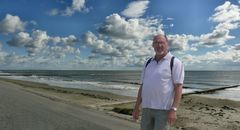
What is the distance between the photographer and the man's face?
184 inches

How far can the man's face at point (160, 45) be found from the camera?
4.68 meters

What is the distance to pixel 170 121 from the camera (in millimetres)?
4566

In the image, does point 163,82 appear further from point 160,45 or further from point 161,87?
point 160,45

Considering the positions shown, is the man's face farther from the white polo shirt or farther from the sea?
the sea

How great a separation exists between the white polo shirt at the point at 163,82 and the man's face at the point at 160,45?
0.29ft

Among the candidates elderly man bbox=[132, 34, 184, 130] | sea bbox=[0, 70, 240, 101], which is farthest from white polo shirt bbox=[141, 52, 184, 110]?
sea bbox=[0, 70, 240, 101]

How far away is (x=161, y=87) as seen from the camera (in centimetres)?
454

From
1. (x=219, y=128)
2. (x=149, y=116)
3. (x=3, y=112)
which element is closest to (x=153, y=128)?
(x=149, y=116)

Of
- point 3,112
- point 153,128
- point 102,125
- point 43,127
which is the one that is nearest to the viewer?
point 153,128

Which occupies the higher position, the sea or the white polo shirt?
the white polo shirt

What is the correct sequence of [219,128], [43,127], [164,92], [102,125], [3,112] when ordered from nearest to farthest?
[164,92]
[43,127]
[102,125]
[219,128]
[3,112]

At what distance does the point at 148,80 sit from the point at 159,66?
0.82 feet

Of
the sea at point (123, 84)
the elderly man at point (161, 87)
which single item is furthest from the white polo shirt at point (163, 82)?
the sea at point (123, 84)

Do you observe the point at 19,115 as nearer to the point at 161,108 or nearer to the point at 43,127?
the point at 43,127
